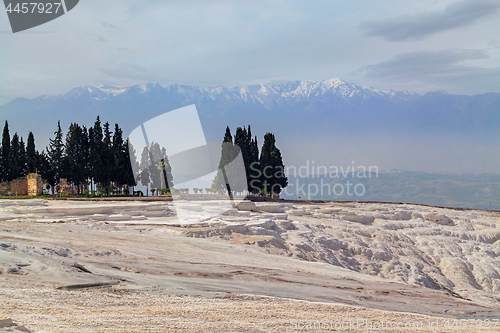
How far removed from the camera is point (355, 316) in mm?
7613

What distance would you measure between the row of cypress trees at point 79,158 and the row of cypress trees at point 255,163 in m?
12.7

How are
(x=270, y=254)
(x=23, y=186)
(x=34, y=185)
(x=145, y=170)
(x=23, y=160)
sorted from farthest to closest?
(x=145, y=170) < (x=23, y=160) < (x=23, y=186) < (x=34, y=185) < (x=270, y=254)

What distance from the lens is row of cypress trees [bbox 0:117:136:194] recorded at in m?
48.8

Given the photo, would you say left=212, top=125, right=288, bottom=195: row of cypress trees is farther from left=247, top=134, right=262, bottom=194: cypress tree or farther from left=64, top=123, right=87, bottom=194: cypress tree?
left=64, top=123, right=87, bottom=194: cypress tree

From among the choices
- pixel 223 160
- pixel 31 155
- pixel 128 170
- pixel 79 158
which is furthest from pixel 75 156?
pixel 223 160

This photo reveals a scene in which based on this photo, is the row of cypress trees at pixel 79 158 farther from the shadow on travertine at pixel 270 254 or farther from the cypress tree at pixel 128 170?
the shadow on travertine at pixel 270 254

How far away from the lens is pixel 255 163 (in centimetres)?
5334

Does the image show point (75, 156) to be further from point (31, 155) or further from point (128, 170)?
point (31, 155)

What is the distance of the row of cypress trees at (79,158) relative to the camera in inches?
1923

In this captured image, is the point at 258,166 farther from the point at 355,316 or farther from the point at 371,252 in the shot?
the point at 355,316

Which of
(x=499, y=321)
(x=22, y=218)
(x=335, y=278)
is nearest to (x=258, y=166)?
(x=22, y=218)

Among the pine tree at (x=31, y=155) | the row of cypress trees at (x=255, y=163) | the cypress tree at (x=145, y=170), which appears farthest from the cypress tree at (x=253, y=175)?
the pine tree at (x=31, y=155)


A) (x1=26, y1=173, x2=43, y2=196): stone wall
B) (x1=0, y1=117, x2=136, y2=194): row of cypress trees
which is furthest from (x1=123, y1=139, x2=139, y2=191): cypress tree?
(x1=26, y1=173, x2=43, y2=196): stone wall

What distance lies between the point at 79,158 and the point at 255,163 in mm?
22581
